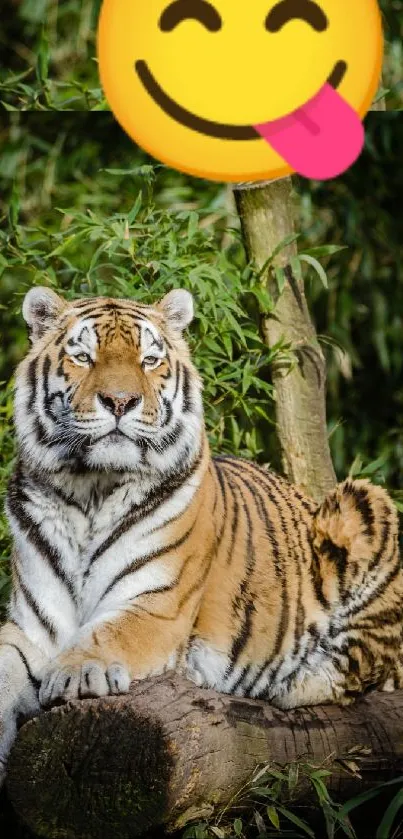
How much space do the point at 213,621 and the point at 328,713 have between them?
382mm

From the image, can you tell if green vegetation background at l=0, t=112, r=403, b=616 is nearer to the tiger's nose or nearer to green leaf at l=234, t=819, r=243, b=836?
the tiger's nose

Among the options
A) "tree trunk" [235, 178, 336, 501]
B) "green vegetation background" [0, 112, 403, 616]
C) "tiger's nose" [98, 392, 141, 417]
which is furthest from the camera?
"green vegetation background" [0, 112, 403, 616]

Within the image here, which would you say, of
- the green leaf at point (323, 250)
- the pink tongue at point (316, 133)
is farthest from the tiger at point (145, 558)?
the green leaf at point (323, 250)

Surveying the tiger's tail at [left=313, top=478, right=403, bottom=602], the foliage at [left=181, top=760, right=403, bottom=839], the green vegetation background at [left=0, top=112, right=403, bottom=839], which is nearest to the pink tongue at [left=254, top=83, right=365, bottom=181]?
the tiger's tail at [left=313, top=478, right=403, bottom=602]

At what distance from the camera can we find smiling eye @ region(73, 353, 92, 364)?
337 centimetres

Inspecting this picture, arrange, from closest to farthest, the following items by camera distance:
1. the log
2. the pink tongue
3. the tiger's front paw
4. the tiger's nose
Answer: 1. the log
2. the tiger's front paw
3. the tiger's nose
4. the pink tongue

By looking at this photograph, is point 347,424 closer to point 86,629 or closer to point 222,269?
point 222,269

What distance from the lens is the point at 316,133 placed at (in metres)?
3.63

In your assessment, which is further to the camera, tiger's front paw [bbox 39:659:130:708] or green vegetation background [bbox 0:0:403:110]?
green vegetation background [bbox 0:0:403:110]

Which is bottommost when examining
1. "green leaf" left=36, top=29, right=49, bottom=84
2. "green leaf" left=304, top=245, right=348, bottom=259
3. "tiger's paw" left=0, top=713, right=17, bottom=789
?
"tiger's paw" left=0, top=713, right=17, bottom=789

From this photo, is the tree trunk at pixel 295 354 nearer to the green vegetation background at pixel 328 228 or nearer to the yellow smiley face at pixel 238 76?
the green vegetation background at pixel 328 228

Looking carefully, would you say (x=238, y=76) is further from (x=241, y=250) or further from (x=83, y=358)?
(x=241, y=250)

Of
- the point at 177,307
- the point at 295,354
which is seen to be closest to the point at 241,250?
the point at 295,354

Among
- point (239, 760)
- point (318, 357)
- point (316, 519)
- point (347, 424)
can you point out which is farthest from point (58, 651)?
point (347, 424)
